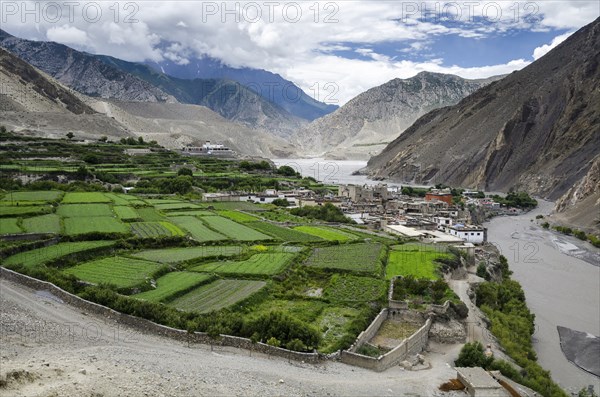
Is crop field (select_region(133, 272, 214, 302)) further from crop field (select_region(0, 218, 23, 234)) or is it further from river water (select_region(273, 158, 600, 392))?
river water (select_region(273, 158, 600, 392))

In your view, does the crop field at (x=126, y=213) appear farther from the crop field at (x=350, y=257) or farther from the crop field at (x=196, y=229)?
the crop field at (x=350, y=257)

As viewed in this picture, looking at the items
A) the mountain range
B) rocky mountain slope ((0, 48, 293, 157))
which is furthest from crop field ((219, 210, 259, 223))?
rocky mountain slope ((0, 48, 293, 157))

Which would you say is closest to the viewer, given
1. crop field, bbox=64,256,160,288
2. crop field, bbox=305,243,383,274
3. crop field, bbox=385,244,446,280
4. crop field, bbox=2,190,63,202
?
crop field, bbox=64,256,160,288

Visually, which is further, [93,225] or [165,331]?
[93,225]

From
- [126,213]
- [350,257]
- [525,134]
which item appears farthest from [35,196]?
[525,134]

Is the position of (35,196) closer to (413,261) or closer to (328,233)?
(328,233)

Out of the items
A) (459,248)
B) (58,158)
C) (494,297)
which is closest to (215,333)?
(494,297)
